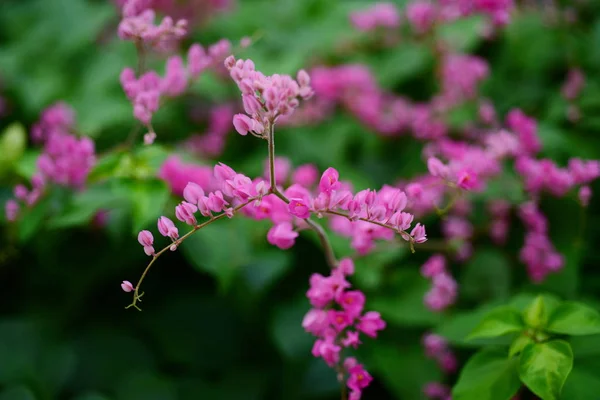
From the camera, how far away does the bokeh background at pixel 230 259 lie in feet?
3.15


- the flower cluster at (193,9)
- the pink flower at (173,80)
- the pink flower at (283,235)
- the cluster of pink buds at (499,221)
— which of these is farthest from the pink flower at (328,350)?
the flower cluster at (193,9)

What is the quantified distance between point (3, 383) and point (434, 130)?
1.01 m

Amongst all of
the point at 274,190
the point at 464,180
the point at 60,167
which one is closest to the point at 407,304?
the point at 464,180

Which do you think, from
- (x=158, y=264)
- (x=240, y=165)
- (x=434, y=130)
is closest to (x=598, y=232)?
(x=434, y=130)

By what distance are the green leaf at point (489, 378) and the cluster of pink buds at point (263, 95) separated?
393 millimetres

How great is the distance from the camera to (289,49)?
1.57 meters

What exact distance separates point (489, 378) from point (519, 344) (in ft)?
0.18

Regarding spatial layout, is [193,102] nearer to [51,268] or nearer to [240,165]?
[240,165]

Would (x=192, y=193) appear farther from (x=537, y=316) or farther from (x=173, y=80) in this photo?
(x=537, y=316)

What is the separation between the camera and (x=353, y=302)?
2.03ft

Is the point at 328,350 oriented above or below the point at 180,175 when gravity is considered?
below

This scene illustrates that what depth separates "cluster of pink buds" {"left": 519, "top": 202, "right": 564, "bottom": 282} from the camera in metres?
0.96

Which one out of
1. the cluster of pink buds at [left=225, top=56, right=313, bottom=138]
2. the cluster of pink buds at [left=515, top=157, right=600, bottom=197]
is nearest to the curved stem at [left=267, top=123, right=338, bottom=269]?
the cluster of pink buds at [left=225, top=56, right=313, bottom=138]

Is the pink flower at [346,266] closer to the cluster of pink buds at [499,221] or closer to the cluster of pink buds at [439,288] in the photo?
the cluster of pink buds at [439,288]
